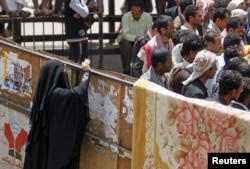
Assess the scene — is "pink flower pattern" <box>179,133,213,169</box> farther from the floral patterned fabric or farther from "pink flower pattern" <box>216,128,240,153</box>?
"pink flower pattern" <box>216,128,240,153</box>

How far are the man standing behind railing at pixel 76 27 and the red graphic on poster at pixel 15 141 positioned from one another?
3.74m

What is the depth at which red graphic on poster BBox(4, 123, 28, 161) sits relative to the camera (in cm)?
→ 948

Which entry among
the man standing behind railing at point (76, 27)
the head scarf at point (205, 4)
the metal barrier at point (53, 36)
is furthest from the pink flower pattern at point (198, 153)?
the metal barrier at point (53, 36)

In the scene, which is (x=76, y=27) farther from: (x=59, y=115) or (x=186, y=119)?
(x=186, y=119)

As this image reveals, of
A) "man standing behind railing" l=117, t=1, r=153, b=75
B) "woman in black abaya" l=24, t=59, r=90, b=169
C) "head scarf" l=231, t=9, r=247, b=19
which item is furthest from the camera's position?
"man standing behind railing" l=117, t=1, r=153, b=75

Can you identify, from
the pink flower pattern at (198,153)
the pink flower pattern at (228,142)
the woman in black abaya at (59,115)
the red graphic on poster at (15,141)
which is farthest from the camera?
the red graphic on poster at (15,141)

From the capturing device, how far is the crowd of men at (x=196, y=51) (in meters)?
8.11

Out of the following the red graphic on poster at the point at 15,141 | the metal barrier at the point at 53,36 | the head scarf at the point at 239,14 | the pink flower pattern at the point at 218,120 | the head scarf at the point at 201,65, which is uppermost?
the head scarf at the point at 239,14

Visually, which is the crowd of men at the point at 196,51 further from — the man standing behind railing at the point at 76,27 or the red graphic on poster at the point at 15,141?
the red graphic on poster at the point at 15,141

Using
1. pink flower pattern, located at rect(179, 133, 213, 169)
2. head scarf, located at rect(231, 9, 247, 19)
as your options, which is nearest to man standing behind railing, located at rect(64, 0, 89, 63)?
head scarf, located at rect(231, 9, 247, 19)

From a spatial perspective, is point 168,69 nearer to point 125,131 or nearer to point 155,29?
point 125,131

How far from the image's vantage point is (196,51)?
9320 millimetres

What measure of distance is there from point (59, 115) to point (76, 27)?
497cm

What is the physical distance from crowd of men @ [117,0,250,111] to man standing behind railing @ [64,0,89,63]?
731mm
